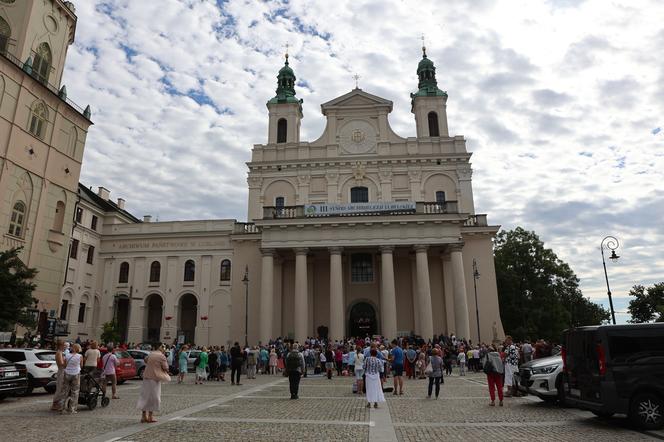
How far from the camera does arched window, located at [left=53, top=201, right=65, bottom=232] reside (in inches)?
1220

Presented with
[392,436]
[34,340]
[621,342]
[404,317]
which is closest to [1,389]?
[392,436]

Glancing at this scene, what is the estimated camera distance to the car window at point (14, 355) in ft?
47.1

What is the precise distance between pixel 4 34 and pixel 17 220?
12343 mm

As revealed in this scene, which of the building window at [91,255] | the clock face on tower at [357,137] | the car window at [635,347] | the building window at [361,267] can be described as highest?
the clock face on tower at [357,137]

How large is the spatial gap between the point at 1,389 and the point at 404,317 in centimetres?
2785

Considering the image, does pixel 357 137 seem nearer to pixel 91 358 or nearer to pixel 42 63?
pixel 42 63

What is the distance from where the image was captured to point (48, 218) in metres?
30.1

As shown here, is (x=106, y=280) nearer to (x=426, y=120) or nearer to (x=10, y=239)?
(x=10, y=239)

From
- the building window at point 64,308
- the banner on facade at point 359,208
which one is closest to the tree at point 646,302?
the banner on facade at point 359,208

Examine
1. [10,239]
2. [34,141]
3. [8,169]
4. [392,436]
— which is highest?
[34,141]

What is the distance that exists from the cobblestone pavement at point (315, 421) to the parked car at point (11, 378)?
0.45m

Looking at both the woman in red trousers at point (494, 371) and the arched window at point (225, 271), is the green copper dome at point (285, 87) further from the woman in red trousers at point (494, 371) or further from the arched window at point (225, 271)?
the woman in red trousers at point (494, 371)

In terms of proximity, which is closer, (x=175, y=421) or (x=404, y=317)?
(x=175, y=421)

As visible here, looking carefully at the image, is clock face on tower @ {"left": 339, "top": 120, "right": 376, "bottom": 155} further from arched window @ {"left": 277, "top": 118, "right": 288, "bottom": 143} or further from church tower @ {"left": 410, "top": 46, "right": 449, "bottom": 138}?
arched window @ {"left": 277, "top": 118, "right": 288, "bottom": 143}
